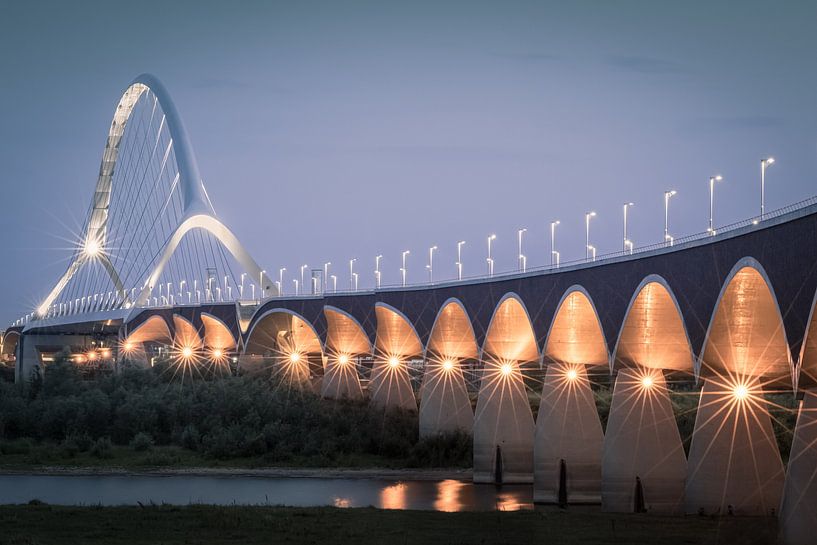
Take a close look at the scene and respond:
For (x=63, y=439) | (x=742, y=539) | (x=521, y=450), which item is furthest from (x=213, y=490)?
(x=742, y=539)

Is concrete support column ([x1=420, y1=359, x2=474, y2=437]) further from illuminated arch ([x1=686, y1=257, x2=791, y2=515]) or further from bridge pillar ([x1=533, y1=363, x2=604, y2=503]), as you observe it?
illuminated arch ([x1=686, y1=257, x2=791, y2=515])

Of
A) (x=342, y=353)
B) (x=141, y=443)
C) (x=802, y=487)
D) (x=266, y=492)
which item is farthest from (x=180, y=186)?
(x=802, y=487)

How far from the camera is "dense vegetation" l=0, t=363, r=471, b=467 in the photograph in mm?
71062

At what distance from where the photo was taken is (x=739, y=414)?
134ft

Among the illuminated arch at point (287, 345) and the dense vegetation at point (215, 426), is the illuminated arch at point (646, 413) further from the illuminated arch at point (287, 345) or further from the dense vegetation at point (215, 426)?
the illuminated arch at point (287, 345)

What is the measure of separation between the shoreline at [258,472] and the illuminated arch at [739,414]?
23.9 meters

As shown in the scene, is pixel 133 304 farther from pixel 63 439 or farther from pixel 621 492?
pixel 621 492

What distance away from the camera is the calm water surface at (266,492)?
5259 centimetres

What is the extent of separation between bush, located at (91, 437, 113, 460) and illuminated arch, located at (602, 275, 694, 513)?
35.2 metres

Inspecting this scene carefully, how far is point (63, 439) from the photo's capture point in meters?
79.9

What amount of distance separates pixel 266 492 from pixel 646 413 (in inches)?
786

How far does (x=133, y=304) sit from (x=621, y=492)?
72.4 meters

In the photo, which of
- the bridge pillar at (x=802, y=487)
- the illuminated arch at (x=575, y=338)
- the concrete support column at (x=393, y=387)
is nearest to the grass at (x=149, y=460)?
the concrete support column at (x=393, y=387)

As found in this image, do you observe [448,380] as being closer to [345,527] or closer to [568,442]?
[568,442]
